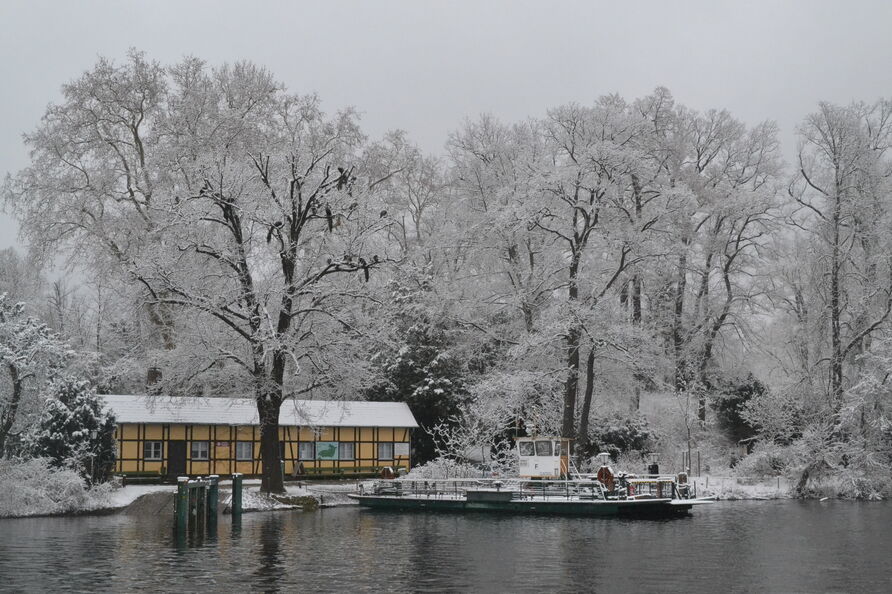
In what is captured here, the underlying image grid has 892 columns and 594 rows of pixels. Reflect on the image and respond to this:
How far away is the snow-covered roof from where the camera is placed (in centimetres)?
4078

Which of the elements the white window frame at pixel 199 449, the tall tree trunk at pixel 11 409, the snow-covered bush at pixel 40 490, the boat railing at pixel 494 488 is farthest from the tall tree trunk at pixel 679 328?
the tall tree trunk at pixel 11 409

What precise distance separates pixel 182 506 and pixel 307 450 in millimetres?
15207

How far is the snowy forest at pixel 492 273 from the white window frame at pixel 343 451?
3339mm

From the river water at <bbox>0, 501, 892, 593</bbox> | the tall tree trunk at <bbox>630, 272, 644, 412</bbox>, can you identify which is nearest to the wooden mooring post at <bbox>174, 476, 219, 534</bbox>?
the river water at <bbox>0, 501, 892, 593</bbox>

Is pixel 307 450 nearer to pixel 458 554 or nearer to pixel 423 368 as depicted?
pixel 423 368

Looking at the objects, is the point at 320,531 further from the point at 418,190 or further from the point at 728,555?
the point at 418,190

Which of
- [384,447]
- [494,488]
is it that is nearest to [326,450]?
[384,447]

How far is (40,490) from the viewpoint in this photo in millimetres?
34156

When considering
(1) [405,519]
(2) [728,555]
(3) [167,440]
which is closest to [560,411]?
(1) [405,519]

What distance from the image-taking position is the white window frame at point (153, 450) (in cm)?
4128

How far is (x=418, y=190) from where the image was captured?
60.9 metres

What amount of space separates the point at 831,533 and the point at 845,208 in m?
19.9

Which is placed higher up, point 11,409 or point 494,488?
point 11,409

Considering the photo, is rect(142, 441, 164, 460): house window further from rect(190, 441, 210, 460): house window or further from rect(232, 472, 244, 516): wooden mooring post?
rect(232, 472, 244, 516): wooden mooring post
